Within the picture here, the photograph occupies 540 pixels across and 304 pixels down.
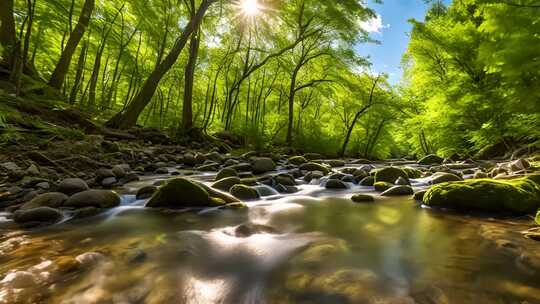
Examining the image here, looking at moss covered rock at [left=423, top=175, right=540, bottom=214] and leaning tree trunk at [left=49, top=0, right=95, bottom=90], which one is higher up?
leaning tree trunk at [left=49, top=0, right=95, bottom=90]

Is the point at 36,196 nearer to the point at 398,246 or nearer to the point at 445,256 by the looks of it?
the point at 398,246

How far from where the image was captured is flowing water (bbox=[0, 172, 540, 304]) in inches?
59.1

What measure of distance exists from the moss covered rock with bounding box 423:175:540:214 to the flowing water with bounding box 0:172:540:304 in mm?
239

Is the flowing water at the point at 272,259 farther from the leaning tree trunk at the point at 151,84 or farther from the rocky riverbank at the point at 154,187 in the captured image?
the leaning tree trunk at the point at 151,84

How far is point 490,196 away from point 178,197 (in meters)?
3.55

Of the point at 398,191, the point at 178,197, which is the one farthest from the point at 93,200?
the point at 398,191

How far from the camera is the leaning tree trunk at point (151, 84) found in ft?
29.9

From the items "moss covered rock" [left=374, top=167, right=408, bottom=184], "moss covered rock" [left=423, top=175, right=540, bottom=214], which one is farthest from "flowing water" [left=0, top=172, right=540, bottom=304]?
"moss covered rock" [left=374, top=167, right=408, bottom=184]

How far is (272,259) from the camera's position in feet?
6.64

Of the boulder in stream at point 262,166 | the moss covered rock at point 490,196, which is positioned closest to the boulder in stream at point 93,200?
the boulder in stream at point 262,166

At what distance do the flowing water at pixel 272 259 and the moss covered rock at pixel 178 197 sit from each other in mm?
329

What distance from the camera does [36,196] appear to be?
3.20 meters

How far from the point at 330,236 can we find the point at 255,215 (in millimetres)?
1012

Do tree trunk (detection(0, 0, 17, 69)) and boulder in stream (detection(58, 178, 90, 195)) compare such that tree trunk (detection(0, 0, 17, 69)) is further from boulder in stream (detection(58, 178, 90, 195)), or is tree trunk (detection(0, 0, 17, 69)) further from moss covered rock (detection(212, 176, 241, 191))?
moss covered rock (detection(212, 176, 241, 191))
